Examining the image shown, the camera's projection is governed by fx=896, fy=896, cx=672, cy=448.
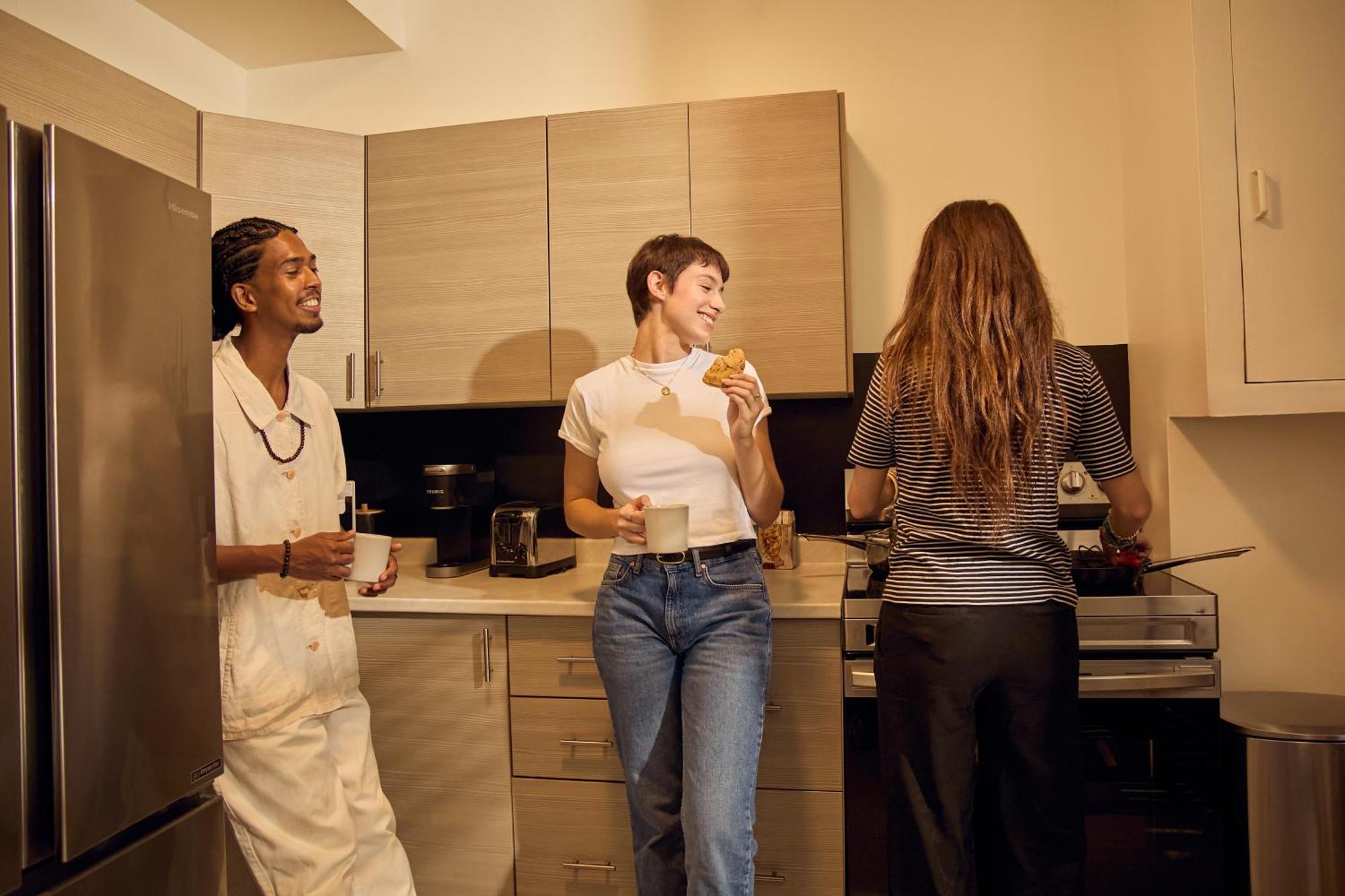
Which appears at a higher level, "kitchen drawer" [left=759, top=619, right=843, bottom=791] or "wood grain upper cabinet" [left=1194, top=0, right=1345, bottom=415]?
"wood grain upper cabinet" [left=1194, top=0, right=1345, bottom=415]

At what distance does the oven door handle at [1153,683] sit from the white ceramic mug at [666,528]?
921 millimetres

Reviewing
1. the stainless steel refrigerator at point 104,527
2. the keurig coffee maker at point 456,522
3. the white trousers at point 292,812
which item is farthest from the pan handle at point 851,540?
the stainless steel refrigerator at point 104,527

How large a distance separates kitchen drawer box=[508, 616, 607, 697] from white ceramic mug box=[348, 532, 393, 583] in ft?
2.11

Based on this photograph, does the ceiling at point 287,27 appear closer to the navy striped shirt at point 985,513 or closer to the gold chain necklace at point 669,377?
the gold chain necklace at point 669,377

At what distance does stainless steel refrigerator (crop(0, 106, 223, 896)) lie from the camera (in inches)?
33.6

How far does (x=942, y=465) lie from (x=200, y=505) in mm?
1085

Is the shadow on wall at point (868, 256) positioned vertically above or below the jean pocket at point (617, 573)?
above

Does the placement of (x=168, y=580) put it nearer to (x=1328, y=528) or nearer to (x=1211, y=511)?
(x=1211, y=511)

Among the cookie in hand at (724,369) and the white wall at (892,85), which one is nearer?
the cookie in hand at (724,369)

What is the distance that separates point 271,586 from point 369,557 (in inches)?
7.4

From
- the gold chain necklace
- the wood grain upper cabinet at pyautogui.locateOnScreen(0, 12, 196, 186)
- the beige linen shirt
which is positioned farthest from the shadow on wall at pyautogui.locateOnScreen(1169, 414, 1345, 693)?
the wood grain upper cabinet at pyautogui.locateOnScreen(0, 12, 196, 186)

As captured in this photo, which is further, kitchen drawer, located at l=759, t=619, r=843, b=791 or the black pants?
kitchen drawer, located at l=759, t=619, r=843, b=791

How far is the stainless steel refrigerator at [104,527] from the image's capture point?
2.80 ft

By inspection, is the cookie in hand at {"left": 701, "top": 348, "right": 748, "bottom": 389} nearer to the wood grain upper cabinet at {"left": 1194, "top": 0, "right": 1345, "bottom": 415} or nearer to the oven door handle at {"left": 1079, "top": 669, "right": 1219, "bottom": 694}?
the oven door handle at {"left": 1079, "top": 669, "right": 1219, "bottom": 694}
